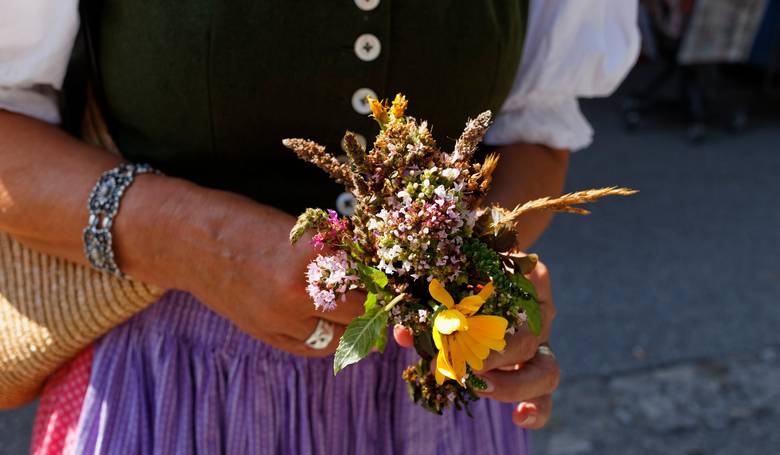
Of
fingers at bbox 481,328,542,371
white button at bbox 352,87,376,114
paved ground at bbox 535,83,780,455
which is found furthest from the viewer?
paved ground at bbox 535,83,780,455

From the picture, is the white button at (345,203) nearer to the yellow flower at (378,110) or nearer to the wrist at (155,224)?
the wrist at (155,224)

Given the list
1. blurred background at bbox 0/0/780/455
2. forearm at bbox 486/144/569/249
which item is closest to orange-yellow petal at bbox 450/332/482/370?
forearm at bbox 486/144/569/249

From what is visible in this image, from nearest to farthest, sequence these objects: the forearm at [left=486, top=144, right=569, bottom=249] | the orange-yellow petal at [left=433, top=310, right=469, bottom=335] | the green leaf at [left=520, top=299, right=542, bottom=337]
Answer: the orange-yellow petal at [left=433, top=310, right=469, bottom=335], the green leaf at [left=520, top=299, right=542, bottom=337], the forearm at [left=486, top=144, right=569, bottom=249]

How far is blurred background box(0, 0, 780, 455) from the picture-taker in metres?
2.94

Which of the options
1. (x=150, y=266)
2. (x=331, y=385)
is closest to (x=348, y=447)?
(x=331, y=385)

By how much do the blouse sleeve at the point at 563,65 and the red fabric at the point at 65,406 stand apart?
0.71 metres

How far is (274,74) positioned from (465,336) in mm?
452

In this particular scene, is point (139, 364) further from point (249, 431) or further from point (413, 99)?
point (413, 99)

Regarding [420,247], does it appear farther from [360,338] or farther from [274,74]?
[274,74]

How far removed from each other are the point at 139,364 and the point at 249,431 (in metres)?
0.18

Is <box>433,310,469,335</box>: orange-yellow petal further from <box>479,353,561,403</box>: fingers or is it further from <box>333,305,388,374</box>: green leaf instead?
<box>479,353,561,403</box>: fingers

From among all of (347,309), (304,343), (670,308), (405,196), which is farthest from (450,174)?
(670,308)

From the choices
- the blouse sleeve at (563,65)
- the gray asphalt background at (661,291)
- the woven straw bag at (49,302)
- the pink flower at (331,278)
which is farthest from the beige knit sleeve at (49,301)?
the gray asphalt background at (661,291)

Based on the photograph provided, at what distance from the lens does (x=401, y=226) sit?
2.46 ft
